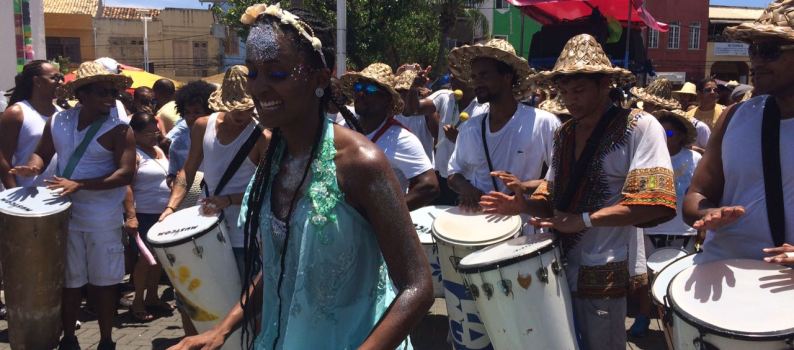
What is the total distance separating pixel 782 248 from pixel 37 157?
4.87 metres

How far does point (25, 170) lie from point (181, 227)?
1.58 m

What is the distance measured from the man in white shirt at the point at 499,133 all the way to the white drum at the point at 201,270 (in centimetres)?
147

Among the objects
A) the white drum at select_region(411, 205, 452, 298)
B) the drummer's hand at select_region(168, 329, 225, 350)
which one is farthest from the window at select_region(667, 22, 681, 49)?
the drummer's hand at select_region(168, 329, 225, 350)

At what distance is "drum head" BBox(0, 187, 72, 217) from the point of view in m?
4.71

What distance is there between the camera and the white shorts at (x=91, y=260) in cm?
519

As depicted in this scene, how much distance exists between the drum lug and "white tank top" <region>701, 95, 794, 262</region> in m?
0.94

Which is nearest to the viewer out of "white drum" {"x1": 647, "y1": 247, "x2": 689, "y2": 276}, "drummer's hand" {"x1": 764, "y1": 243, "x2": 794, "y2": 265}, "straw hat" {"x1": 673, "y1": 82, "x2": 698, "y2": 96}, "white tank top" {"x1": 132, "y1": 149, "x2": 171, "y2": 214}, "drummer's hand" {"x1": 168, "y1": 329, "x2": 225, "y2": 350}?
"drummer's hand" {"x1": 168, "y1": 329, "x2": 225, "y2": 350}

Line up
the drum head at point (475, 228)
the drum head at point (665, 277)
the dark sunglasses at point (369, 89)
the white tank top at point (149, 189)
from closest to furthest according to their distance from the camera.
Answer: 1. the drum head at point (665, 277)
2. the drum head at point (475, 228)
3. the dark sunglasses at point (369, 89)
4. the white tank top at point (149, 189)

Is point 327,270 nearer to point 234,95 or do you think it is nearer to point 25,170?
point 234,95

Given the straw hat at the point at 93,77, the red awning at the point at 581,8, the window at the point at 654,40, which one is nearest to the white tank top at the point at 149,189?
the straw hat at the point at 93,77

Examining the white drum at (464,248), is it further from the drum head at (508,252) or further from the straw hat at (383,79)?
the straw hat at (383,79)

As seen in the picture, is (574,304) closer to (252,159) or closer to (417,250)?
(417,250)

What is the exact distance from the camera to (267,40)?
2.02 metres

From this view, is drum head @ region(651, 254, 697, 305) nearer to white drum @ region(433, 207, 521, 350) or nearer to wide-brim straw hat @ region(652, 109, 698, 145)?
white drum @ region(433, 207, 521, 350)
